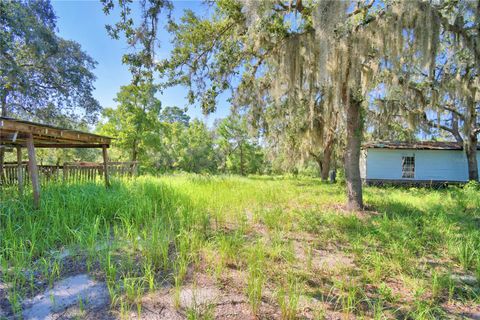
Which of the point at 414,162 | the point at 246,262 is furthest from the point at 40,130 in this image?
the point at 414,162

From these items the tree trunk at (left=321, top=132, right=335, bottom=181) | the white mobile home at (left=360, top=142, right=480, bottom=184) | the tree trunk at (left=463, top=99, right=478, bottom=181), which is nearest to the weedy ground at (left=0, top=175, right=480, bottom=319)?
the tree trunk at (left=321, top=132, right=335, bottom=181)

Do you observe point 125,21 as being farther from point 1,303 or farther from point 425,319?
point 425,319

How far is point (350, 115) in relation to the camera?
240 inches

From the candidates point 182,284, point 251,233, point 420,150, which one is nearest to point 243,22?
point 251,233

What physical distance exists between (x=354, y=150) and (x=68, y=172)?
9.20 m

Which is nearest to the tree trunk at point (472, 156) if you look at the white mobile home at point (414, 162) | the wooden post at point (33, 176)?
the white mobile home at point (414, 162)

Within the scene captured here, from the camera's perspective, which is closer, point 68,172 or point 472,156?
point 68,172

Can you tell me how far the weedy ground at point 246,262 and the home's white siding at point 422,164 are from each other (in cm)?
921

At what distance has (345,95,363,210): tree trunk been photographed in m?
6.05

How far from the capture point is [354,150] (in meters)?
6.07

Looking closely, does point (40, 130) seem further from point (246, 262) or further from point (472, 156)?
point (472, 156)

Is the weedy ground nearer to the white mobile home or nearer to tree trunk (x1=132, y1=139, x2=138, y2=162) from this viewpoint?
the white mobile home

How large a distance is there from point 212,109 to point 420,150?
41.6 feet

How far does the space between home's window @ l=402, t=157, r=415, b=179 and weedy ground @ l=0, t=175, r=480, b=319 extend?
31.6 ft
